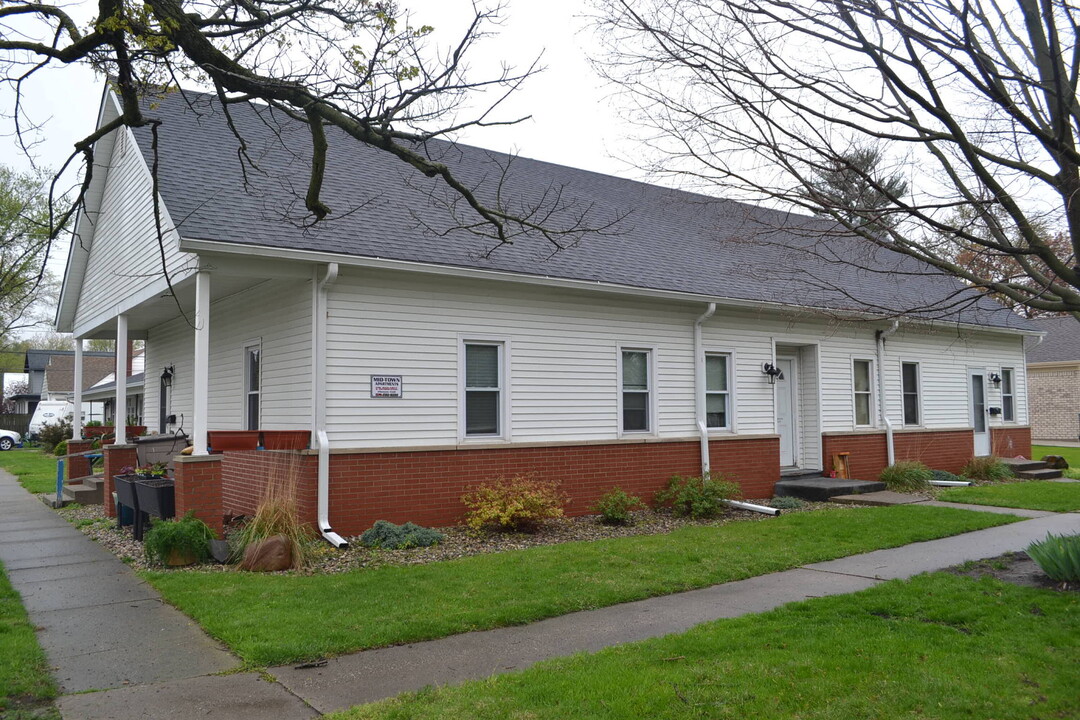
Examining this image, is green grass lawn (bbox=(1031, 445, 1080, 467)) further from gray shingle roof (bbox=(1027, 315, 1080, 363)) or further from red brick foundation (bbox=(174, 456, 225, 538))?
red brick foundation (bbox=(174, 456, 225, 538))

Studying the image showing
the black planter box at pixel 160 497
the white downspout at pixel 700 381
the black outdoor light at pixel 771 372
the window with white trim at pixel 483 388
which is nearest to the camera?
the black planter box at pixel 160 497

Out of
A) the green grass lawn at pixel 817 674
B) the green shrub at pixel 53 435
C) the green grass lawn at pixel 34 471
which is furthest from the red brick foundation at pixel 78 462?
the green shrub at pixel 53 435

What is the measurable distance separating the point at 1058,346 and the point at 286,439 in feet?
122

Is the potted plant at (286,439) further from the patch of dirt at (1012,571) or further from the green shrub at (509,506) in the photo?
the patch of dirt at (1012,571)

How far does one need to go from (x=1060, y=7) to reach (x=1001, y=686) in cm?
475

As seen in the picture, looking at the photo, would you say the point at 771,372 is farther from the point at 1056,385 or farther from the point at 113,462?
the point at 1056,385

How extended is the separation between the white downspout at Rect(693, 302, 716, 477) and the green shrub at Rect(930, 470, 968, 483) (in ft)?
19.5

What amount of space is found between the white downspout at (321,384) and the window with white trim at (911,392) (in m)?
13.2

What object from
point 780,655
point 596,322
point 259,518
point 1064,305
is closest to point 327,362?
point 259,518

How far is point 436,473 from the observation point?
11.0 meters

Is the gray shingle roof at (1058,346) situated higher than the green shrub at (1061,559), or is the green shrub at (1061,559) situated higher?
the gray shingle roof at (1058,346)

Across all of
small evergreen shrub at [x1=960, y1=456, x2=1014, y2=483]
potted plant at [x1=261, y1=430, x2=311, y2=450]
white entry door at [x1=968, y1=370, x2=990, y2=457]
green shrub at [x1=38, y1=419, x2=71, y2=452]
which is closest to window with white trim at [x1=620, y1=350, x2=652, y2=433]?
potted plant at [x1=261, y1=430, x2=311, y2=450]

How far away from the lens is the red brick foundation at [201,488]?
9.30 meters

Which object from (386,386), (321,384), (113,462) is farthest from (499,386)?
(113,462)
